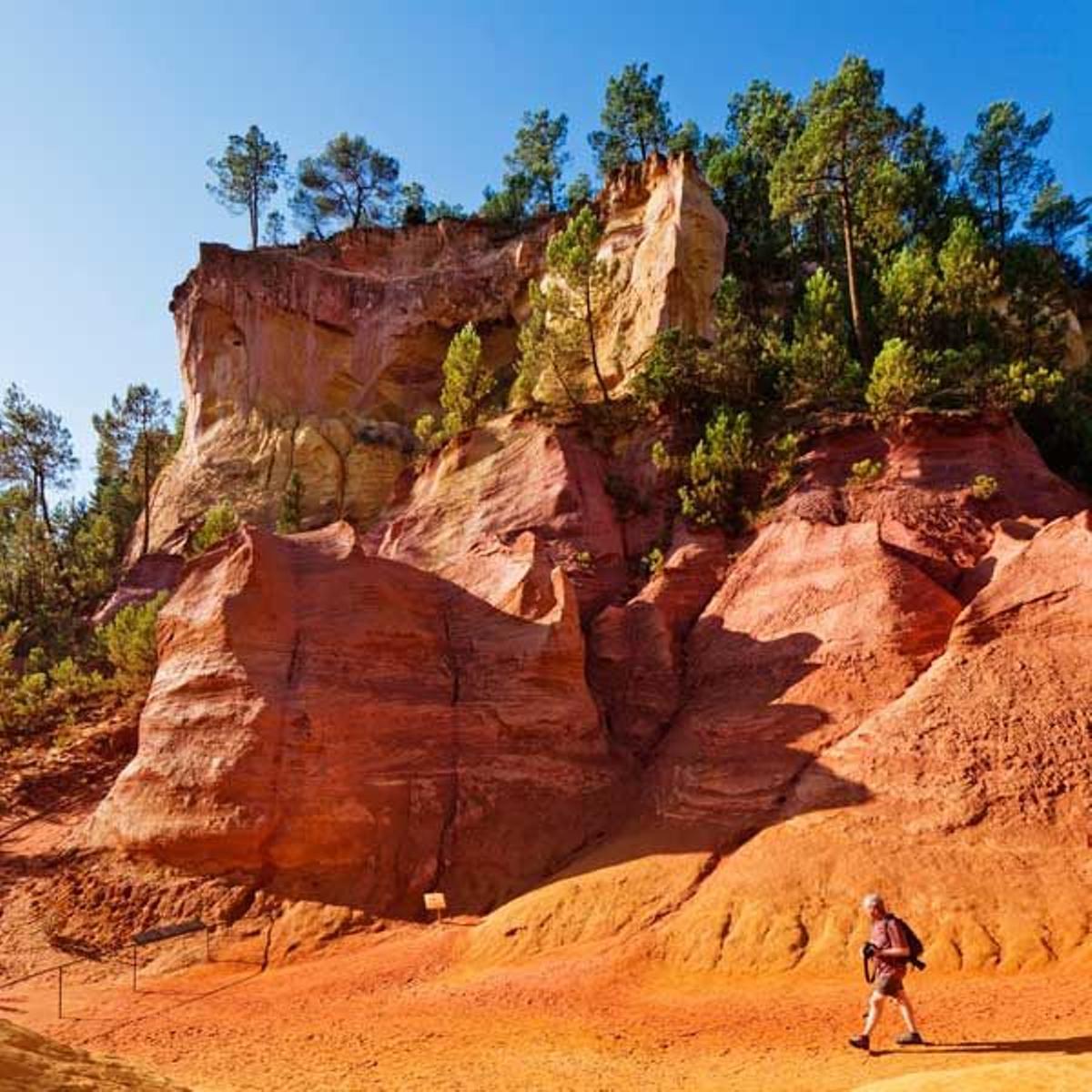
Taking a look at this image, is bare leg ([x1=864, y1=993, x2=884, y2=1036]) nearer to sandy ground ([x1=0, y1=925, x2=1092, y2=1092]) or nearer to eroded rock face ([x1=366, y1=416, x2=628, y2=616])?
sandy ground ([x1=0, y1=925, x2=1092, y2=1092])

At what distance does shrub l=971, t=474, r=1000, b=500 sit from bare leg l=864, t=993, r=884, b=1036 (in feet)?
51.1

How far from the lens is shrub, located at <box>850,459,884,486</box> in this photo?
75.4 ft

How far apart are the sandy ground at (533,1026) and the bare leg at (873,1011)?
0.30m

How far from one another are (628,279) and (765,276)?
7.58 m

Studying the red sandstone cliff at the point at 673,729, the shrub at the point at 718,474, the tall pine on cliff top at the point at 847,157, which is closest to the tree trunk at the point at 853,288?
the tall pine on cliff top at the point at 847,157

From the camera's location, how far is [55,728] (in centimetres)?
2491

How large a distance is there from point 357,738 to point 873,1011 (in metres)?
11.0

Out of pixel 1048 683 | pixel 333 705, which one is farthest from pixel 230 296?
pixel 1048 683

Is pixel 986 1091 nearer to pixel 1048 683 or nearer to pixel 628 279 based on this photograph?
pixel 1048 683

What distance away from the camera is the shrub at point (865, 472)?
75.4 feet

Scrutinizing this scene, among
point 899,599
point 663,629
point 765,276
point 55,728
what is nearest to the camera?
point 899,599

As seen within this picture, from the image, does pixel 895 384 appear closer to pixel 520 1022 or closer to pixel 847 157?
pixel 847 157

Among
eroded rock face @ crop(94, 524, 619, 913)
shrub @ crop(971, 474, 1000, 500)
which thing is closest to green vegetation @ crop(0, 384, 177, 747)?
eroded rock face @ crop(94, 524, 619, 913)

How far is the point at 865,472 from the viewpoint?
75.4 ft
